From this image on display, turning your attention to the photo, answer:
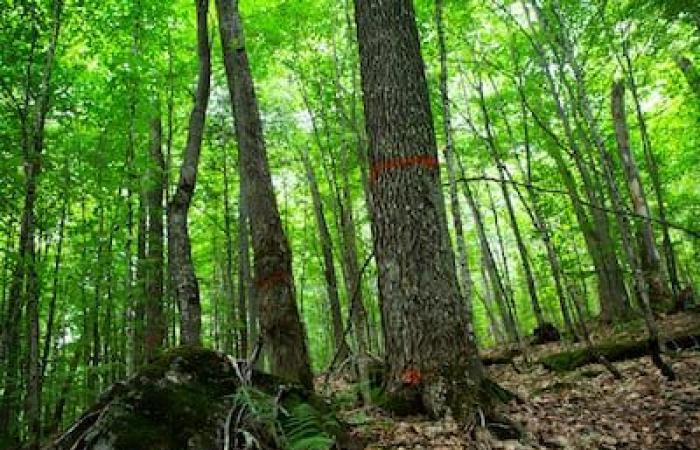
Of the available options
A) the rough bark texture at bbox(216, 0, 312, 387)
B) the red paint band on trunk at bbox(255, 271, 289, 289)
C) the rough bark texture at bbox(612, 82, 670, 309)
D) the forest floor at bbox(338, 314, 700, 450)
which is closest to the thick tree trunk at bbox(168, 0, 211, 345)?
the rough bark texture at bbox(216, 0, 312, 387)

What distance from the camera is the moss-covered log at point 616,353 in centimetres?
744

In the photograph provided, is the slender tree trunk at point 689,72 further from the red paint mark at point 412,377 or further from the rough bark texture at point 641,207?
the red paint mark at point 412,377

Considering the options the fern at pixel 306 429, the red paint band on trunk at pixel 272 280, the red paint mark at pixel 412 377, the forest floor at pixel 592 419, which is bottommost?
the forest floor at pixel 592 419

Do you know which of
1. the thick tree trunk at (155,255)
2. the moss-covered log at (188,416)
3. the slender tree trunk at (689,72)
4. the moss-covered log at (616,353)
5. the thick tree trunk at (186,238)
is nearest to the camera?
the moss-covered log at (188,416)

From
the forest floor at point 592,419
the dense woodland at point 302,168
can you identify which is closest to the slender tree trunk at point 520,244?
the dense woodland at point 302,168

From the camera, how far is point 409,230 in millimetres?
4477

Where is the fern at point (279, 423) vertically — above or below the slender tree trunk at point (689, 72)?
below

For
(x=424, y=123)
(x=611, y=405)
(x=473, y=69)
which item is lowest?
(x=611, y=405)

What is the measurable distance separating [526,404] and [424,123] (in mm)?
2919

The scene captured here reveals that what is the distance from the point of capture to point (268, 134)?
17.3 m

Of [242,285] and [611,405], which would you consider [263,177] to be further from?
[242,285]

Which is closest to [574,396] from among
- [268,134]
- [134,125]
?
[134,125]

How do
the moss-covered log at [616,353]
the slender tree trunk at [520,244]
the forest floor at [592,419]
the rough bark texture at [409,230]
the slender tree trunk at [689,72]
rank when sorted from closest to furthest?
the forest floor at [592,419] < the rough bark texture at [409,230] < the moss-covered log at [616,353] < the slender tree trunk at [520,244] < the slender tree trunk at [689,72]

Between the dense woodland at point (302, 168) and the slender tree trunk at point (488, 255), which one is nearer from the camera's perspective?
the dense woodland at point (302, 168)
